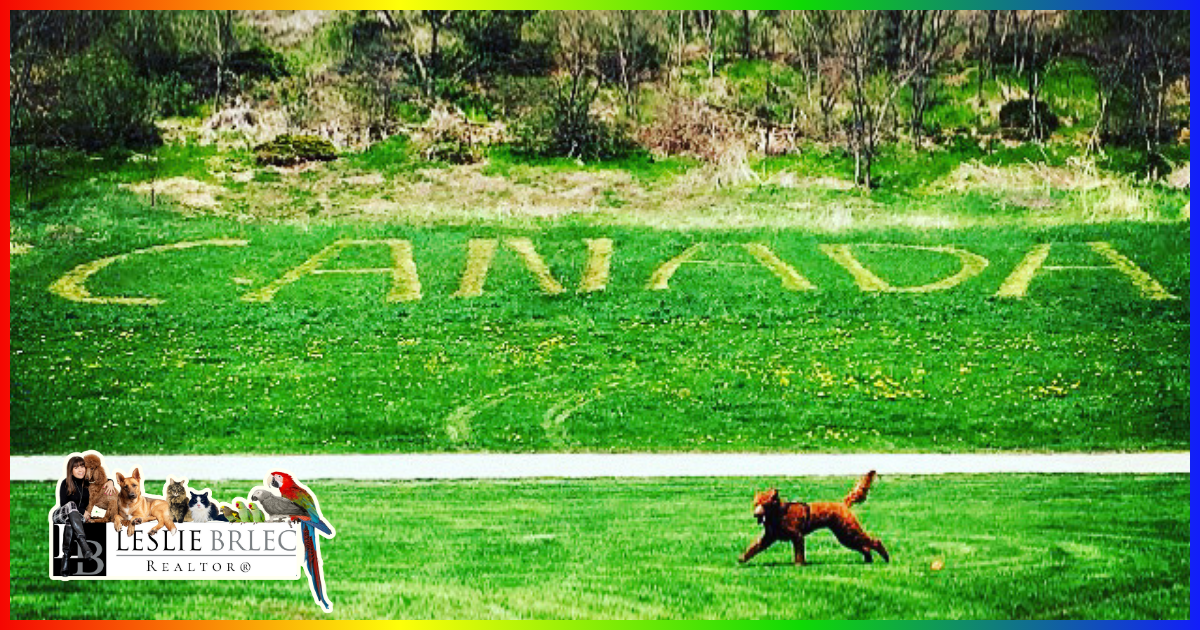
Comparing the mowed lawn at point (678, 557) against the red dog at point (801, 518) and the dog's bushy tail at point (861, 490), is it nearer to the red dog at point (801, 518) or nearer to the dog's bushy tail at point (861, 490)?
the red dog at point (801, 518)

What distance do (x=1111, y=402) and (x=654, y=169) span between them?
599 cm

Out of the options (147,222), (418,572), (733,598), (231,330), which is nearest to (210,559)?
(418,572)

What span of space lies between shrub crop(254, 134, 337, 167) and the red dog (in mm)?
9389

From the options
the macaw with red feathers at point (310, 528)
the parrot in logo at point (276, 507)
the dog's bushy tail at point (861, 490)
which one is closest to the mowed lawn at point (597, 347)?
the macaw with red feathers at point (310, 528)

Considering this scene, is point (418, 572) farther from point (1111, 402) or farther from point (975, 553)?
point (1111, 402)

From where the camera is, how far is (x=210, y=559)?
51.8ft

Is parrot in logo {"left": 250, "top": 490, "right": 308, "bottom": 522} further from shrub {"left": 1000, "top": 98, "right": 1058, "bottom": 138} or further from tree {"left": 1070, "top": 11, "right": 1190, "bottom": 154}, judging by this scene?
tree {"left": 1070, "top": 11, "right": 1190, "bottom": 154}

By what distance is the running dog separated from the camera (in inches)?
622

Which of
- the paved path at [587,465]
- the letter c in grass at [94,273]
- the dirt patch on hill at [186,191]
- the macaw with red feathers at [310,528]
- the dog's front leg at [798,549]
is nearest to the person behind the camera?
the dog's front leg at [798,549]

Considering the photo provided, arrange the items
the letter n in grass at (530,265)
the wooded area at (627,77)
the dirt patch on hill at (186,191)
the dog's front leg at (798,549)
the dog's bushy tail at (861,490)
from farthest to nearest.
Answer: the wooded area at (627,77)
the dirt patch on hill at (186,191)
the letter n in grass at (530,265)
the dog's front leg at (798,549)
the dog's bushy tail at (861,490)

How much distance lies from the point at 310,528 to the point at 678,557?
3024 millimetres

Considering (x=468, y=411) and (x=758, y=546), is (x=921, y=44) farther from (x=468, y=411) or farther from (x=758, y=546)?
(x=758, y=546)

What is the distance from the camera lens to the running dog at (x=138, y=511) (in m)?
15.8

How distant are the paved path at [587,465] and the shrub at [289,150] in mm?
4875
